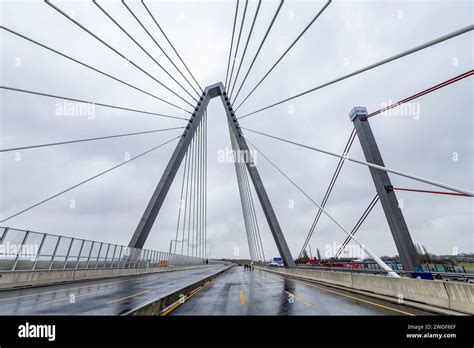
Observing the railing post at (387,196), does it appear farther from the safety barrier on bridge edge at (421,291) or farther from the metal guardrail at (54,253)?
the metal guardrail at (54,253)

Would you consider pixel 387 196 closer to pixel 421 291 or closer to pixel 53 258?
pixel 421 291

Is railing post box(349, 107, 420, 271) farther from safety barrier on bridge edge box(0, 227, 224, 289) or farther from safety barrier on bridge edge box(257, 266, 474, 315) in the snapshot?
safety barrier on bridge edge box(0, 227, 224, 289)

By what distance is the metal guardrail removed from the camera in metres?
14.1

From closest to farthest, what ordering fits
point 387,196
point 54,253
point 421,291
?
1. point 421,291
2. point 387,196
3. point 54,253

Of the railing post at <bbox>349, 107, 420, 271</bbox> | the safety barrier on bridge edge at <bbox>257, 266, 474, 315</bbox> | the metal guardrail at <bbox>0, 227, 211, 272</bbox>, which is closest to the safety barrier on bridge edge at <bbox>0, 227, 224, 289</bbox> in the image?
the metal guardrail at <bbox>0, 227, 211, 272</bbox>

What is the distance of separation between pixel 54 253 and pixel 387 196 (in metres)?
24.0

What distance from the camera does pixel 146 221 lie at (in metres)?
25.9

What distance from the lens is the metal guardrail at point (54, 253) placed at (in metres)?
14.1

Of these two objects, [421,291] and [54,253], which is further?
[54,253]

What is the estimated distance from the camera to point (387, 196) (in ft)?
52.6

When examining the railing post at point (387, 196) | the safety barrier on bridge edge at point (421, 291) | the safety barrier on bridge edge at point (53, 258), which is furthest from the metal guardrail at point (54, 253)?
the railing post at point (387, 196)

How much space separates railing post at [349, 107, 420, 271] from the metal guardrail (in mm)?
23358

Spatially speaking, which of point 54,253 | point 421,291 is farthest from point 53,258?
point 421,291
